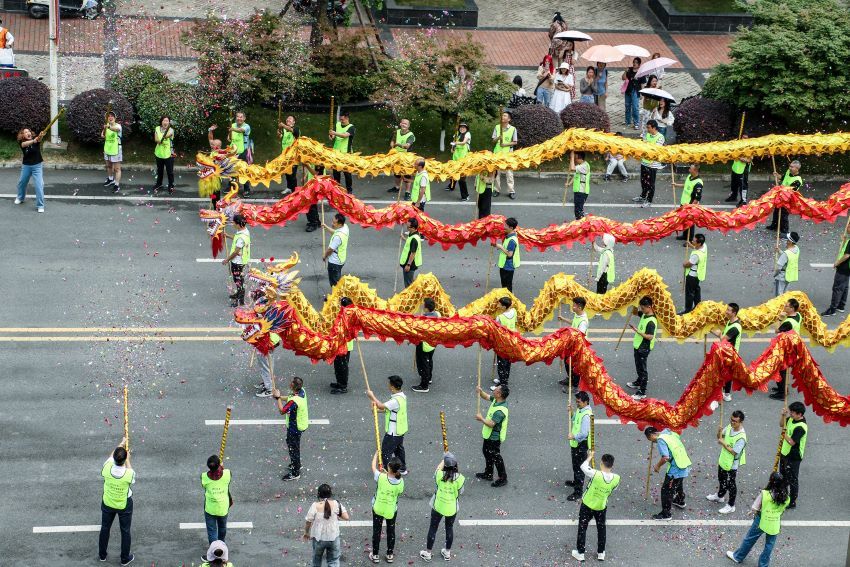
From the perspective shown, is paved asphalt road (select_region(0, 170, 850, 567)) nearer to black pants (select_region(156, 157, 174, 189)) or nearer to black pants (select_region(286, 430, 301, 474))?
black pants (select_region(286, 430, 301, 474))

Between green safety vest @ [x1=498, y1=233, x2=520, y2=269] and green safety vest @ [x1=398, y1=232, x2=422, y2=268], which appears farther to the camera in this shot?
green safety vest @ [x1=498, y1=233, x2=520, y2=269]

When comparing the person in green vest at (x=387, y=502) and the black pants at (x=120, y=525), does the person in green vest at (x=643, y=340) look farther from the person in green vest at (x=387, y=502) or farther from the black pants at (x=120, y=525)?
the black pants at (x=120, y=525)

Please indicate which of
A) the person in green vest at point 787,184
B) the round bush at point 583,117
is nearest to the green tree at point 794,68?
the round bush at point 583,117

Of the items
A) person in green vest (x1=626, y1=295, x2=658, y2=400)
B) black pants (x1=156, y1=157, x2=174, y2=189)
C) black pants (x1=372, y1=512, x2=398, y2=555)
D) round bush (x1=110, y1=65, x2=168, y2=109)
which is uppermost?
round bush (x1=110, y1=65, x2=168, y2=109)

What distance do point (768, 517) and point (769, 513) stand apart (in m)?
0.06

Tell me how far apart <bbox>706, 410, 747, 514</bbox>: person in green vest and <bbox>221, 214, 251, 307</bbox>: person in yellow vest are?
844cm

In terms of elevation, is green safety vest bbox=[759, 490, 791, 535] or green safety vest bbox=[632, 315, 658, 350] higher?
green safety vest bbox=[632, 315, 658, 350]

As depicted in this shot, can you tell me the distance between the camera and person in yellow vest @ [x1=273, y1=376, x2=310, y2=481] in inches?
735

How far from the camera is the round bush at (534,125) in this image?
97.2 feet

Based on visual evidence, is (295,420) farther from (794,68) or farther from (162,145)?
(794,68)

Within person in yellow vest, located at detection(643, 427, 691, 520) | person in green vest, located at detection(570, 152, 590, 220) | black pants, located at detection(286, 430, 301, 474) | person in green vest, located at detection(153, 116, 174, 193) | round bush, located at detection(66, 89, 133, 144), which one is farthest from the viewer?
round bush, located at detection(66, 89, 133, 144)

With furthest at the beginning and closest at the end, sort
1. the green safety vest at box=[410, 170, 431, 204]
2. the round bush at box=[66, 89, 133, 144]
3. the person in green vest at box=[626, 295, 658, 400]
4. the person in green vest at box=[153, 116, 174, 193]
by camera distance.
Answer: the round bush at box=[66, 89, 133, 144], the person in green vest at box=[153, 116, 174, 193], the green safety vest at box=[410, 170, 431, 204], the person in green vest at box=[626, 295, 658, 400]

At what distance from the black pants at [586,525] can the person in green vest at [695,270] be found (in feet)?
23.5

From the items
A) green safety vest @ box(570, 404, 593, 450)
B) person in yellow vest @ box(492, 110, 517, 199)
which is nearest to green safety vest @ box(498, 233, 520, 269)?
person in yellow vest @ box(492, 110, 517, 199)
